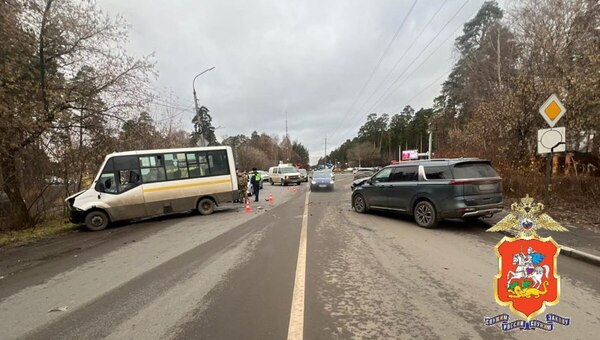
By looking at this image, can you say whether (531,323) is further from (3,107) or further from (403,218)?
(3,107)

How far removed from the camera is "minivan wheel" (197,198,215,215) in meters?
14.7

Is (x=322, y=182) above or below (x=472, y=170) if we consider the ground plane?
below

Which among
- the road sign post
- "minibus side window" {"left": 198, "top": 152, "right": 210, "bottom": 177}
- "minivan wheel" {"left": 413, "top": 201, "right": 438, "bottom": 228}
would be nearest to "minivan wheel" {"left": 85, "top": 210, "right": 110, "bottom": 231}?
"minibus side window" {"left": 198, "top": 152, "right": 210, "bottom": 177}

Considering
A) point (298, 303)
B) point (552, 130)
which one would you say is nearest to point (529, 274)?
point (298, 303)

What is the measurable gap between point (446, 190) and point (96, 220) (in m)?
11.4

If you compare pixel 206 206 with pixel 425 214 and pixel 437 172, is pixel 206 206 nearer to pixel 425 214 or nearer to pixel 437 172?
pixel 425 214

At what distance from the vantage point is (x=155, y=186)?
13.5m

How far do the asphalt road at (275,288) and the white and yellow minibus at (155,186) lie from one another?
320cm

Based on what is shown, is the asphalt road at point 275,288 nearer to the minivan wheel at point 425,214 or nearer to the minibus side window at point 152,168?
the minivan wheel at point 425,214

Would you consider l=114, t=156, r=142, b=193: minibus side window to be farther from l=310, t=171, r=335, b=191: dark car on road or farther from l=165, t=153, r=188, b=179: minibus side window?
l=310, t=171, r=335, b=191: dark car on road

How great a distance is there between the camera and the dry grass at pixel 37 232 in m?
10.4

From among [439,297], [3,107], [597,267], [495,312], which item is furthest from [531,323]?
[3,107]

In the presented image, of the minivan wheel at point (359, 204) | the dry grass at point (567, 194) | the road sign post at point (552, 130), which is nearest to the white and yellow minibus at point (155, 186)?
the minivan wheel at point (359, 204)

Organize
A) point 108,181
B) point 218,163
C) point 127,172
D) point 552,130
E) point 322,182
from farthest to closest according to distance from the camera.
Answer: point 322,182 → point 218,163 → point 127,172 → point 108,181 → point 552,130
